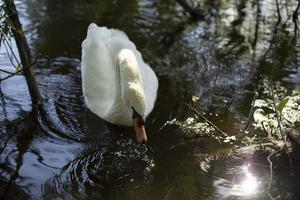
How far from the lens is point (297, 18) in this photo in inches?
417

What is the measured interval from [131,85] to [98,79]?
3.27 ft

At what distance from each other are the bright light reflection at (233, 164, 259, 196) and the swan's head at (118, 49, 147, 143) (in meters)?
1.08

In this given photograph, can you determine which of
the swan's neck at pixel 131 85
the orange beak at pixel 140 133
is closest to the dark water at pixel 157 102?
the orange beak at pixel 140 133

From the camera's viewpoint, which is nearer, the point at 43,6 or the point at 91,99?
the point at 91,99

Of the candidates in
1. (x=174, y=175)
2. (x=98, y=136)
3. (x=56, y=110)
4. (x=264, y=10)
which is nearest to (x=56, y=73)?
(x=56, y=110)

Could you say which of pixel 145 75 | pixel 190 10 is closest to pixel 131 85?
pixel 145 75

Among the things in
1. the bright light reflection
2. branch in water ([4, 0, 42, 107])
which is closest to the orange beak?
the bright light reflection

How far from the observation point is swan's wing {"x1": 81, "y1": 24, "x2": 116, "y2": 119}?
6539 mm

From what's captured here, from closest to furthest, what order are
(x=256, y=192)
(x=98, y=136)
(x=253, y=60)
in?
(x=256, y=192)
(x=98, y=136)
(x=253, y=60)

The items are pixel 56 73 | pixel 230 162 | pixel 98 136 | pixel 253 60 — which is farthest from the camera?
pixel 253 60

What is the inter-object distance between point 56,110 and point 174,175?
2.00 metres

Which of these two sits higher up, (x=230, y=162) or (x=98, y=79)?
(x=98, y=79)

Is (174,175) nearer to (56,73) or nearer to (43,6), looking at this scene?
(56,73)

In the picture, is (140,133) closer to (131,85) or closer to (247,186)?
(131,85)
